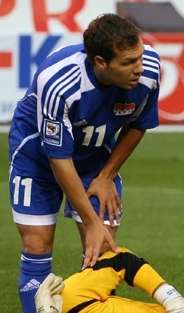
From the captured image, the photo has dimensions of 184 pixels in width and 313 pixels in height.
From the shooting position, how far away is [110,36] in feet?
16.7

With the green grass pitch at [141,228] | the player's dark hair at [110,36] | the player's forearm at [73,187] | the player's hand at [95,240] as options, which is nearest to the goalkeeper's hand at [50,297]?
the player's hand at [95,240]

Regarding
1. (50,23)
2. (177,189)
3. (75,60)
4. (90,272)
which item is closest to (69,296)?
(90,272)

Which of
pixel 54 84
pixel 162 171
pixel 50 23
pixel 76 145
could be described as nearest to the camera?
pixel 54 84

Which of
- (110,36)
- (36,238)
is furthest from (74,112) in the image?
(36,238)

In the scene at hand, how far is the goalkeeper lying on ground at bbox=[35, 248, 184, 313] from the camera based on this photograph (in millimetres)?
4934

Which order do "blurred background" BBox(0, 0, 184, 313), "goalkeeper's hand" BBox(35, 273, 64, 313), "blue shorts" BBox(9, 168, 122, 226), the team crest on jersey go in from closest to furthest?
"goalkeeper's hand" BBox(35, 273, 64, 313)
the team crest on jersey
"blue shorts" BBox(9, 168, 122, 226)
"blurred background" BBox(0, 0, 184, 313)

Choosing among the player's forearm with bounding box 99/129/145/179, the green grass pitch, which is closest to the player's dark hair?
the player's forearm with bounding box 99/129/145/179

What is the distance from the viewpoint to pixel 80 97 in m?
5.46

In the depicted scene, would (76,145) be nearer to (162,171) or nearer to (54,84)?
(54,84)

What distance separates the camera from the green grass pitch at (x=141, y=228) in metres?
7.77

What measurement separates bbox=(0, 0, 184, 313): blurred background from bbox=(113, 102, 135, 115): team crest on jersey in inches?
69.4

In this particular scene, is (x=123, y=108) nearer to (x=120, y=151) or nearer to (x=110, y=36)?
(x=120, y=151)

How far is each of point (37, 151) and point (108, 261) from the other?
0.92 m

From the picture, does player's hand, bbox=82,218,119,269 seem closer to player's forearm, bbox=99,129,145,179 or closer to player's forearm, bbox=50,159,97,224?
player's forearm, bbox=50,159,97,224
